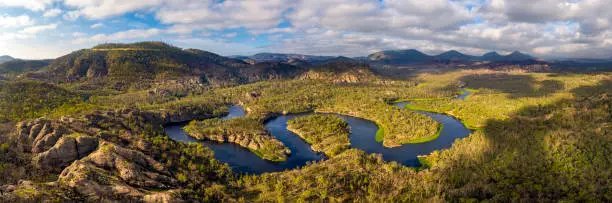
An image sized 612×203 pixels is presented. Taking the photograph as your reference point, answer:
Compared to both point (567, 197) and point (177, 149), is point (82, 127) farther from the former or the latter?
point (567, 197)

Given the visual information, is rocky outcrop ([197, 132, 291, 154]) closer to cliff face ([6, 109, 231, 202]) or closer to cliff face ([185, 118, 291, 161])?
cliff face ([185, 118, 291, 161])

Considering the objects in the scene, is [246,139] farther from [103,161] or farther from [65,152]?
[65,152]

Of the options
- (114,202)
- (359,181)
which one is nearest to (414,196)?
(359,181)

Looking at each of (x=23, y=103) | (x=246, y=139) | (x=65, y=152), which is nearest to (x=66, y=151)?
(x=65, y=152)

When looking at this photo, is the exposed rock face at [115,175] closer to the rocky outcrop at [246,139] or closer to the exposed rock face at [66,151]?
the exposed rock face at [66,151]

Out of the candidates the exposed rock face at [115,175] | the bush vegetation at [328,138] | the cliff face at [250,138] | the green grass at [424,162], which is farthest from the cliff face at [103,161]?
the green grass at [424,162]

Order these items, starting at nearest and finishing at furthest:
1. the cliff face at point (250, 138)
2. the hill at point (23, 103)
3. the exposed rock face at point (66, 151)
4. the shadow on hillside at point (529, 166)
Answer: the exposed rock face at point (66, 151) < the shadow on hillside at point (529, 166) < the hill at point (23, 103) < the cliff face at point (250, 138)

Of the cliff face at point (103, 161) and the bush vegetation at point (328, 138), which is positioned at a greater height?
the cliff face at point (103, 161)

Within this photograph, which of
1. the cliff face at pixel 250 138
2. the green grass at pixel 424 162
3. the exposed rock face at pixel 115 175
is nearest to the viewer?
the exposed rock face at pixel 115 175
